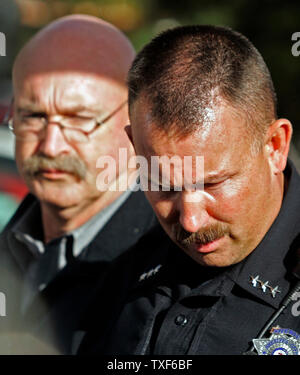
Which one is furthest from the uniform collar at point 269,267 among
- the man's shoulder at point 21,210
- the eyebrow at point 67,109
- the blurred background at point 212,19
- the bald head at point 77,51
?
the blurred background at point 212,19

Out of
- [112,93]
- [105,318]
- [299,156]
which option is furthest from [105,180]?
[299,156]

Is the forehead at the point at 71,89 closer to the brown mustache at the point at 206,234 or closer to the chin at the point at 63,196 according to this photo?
the chin at the point at 63,196

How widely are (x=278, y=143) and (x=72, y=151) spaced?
1299 mm

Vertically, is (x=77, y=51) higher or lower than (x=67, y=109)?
higher

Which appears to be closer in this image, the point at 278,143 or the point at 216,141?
the point at 216,141

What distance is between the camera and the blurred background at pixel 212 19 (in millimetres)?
5734

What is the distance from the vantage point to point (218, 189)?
68.4 inches

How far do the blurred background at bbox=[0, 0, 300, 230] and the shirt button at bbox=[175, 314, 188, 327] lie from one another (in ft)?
10.2

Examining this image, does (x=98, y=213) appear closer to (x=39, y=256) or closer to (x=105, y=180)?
(x=105, y=180)

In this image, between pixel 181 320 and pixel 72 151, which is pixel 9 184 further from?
pixel 181 320

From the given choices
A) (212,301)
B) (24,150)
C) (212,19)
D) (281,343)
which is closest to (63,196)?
(24,150)

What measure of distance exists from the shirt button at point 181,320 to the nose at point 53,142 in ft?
4.09

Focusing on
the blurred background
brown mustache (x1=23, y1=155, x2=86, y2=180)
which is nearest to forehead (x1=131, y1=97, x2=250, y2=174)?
brown mustache (x1=23, y1=155, x2=86, y2=180)

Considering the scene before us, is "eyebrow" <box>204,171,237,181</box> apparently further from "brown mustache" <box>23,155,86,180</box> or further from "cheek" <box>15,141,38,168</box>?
"cheek" <box>15,141,38,168</box>
